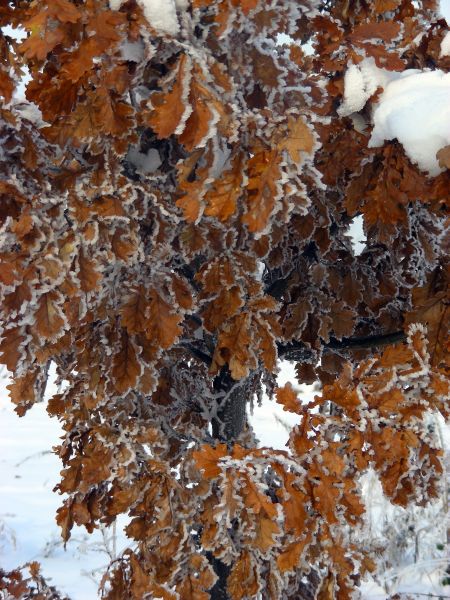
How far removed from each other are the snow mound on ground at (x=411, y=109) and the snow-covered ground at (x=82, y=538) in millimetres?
2981

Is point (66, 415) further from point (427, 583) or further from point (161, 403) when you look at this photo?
point (427, 583)

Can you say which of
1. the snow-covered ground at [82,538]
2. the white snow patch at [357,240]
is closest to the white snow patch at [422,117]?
the white snow patch at [357,240]

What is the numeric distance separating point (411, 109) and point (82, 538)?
5721mm

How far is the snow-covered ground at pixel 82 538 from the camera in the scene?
4.39 meters

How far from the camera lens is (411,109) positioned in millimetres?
1183

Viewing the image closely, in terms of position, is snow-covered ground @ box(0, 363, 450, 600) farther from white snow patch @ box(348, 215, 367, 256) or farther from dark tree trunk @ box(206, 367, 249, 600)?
white snow patch @ box(348, 215, 367, 256)

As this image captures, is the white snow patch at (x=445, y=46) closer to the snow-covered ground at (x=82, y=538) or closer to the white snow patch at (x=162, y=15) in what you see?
the white snow patch at (x=162, y=15)

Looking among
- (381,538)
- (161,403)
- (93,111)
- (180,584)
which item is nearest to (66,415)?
(161,403)

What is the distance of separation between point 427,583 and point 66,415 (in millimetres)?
3878

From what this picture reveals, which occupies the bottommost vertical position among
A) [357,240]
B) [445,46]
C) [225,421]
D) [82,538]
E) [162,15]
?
[225,421]

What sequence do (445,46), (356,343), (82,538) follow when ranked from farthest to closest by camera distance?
(82,538), (356,343), (445,46)

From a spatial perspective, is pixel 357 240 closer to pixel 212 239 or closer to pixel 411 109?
pixel 212 239

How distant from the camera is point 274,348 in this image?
152 centimetres

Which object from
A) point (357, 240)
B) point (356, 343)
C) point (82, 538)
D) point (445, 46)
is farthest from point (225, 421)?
point (82, 538)
